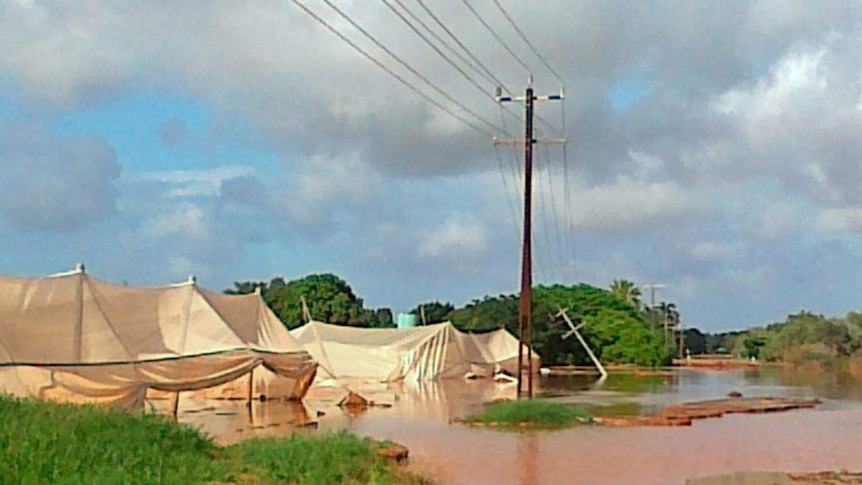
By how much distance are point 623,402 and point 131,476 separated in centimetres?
2775

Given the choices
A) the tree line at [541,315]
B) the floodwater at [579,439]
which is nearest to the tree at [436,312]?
the tree line at [541,315]

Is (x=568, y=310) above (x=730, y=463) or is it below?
above

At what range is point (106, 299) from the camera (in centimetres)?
2473

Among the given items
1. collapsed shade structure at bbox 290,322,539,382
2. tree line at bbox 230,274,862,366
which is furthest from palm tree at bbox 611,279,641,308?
collapsed shade structure at bbox 290,322,539,382

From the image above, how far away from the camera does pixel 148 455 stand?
36.2 ft

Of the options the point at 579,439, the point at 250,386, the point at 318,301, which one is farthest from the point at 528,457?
the point at 318,301

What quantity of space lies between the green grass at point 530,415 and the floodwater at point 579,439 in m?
0.72

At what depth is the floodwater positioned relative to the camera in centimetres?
1620

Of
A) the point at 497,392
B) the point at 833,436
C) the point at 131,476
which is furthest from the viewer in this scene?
the point at 497,392

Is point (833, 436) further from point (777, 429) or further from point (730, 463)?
point (730, 463)

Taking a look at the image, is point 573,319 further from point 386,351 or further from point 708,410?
point 708,410

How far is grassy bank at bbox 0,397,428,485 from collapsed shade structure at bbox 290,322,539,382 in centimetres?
2940

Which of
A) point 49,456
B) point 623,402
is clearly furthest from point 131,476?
point 623,402

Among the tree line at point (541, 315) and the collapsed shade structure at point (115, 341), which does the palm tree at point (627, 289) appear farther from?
the collapsed shade structure at point (115, 341)
